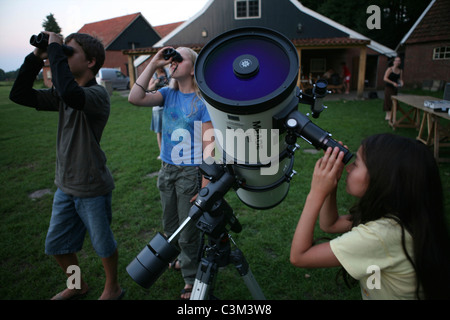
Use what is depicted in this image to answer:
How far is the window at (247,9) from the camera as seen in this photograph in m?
13.8

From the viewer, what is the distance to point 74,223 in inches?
82.3

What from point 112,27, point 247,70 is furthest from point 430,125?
point 112,27

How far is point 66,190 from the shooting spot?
1.97 metres

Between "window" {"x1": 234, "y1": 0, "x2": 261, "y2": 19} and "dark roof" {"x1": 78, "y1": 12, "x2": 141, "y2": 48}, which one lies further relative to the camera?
"dark roof" {"x1": 78, "y1": 12, "x2": 141, "y2": 48}

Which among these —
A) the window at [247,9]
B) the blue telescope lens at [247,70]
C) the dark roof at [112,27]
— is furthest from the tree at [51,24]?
the blue telescope lens at [247,70]

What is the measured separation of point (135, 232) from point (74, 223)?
115 cm

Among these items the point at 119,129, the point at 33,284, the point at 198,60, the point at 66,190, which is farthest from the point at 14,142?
the point at 198,60

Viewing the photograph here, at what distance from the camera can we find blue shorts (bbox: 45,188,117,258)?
2.00 m

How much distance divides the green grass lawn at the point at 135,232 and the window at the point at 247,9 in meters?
10.0

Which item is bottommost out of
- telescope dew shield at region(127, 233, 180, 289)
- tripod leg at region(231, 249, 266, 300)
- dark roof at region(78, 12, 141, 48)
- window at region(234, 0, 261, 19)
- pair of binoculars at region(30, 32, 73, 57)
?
tripod leg at region(231, 249, 266, 300)

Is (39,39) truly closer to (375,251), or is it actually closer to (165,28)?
(375,251)

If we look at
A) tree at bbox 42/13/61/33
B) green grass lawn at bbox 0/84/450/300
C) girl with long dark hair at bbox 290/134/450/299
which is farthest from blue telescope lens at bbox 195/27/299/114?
tree at bbox 42/13/61/33

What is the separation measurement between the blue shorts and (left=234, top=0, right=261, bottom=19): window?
46.9 feet

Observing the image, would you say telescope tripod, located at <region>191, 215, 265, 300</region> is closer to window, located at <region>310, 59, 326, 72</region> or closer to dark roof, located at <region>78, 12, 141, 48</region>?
window, located at <region>310, 59, 326, 72</region>
